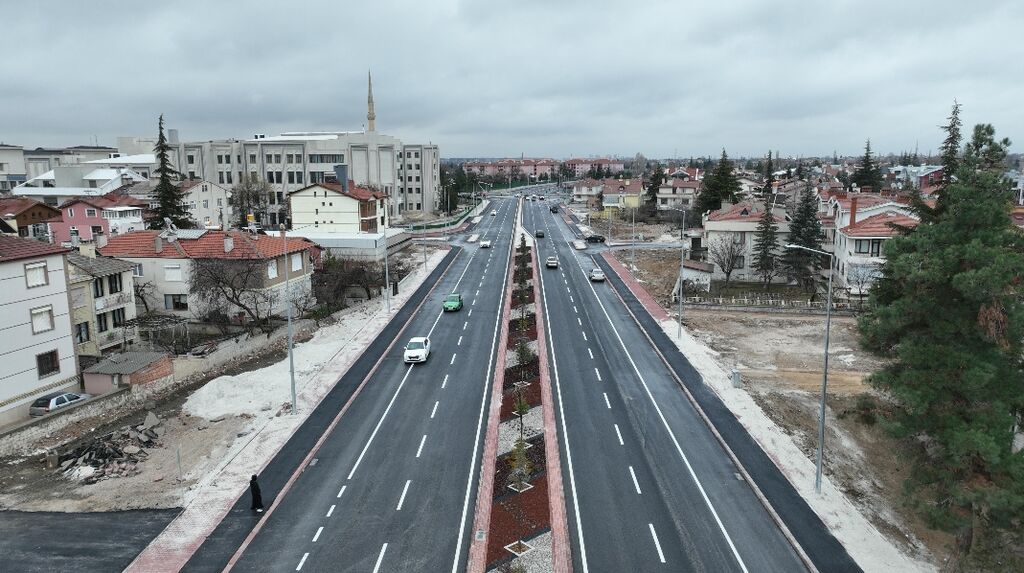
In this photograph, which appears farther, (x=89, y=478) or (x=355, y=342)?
(x=355, y=342)

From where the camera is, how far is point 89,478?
2434 centimetres

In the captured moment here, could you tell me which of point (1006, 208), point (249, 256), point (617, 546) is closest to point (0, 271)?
point (249, 256)

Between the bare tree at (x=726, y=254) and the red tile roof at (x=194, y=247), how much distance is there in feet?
127

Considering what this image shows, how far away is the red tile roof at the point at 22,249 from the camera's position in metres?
30.3

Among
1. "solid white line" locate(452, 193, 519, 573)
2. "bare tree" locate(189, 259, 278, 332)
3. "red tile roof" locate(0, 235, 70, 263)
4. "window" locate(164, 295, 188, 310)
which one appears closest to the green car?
"solid white line" locate(452, 193, 519, 573)

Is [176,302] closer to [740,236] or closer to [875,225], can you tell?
[740,236]

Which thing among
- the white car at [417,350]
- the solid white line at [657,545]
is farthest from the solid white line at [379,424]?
the solid white line at [657,545]

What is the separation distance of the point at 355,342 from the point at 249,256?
1053cm

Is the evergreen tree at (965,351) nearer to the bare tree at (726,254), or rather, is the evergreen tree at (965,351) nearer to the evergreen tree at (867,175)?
the bare tree at (726,254)

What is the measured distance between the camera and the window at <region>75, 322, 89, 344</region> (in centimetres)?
3688

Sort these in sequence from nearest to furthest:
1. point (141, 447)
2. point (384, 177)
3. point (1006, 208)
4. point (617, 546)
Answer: point (1006, 208)
point (617, 546)
point (141, 447)
point (384, 177)

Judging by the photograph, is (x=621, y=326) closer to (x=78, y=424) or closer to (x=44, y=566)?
(x=78, y=424)

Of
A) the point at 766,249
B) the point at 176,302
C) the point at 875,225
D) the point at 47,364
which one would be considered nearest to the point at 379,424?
the point at 47,364

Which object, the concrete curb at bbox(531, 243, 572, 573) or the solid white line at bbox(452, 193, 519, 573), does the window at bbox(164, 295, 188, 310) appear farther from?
the concrete curb at bbox(531, 243, 572, 573)
